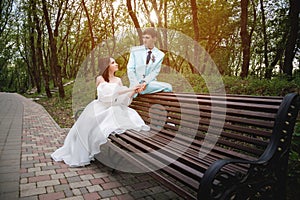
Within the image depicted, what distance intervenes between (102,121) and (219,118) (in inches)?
76.3

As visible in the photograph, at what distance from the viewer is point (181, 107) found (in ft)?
10.3

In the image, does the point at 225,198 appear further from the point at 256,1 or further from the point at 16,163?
the point at 256,1

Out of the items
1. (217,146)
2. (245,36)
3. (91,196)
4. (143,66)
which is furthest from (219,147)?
(245,36)

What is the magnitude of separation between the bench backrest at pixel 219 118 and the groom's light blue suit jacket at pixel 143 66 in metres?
0.38

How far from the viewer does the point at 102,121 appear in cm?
373

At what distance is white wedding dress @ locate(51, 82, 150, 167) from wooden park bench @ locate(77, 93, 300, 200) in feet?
0.62

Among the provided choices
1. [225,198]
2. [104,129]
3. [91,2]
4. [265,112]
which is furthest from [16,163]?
[91,2]

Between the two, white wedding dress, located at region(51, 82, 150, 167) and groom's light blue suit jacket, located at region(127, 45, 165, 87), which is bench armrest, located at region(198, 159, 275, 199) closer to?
white wedding dress, located at region(51, 82, 150, 167)

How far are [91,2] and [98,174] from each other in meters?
21.0

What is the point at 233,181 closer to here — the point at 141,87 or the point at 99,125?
the point at 99,125

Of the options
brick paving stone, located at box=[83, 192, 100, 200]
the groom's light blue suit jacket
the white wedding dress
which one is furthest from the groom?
brick paving stone, located at box=[83, 192, 100, 200]

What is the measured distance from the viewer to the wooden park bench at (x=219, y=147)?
173 centimetres

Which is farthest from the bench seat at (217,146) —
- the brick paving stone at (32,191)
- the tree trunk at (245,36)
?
the tree trunk at (245,36)

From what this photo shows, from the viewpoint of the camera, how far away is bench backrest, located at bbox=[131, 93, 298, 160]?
207 cm
